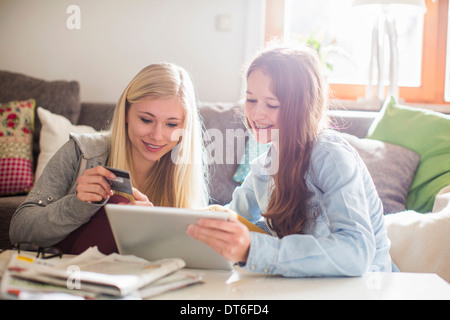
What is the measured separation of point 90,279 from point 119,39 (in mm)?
2410

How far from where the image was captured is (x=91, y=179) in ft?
3.37

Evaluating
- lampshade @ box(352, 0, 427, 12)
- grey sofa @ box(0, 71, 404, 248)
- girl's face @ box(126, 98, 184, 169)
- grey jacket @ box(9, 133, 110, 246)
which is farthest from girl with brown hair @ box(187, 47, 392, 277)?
lampshade @ box(352, 0, 427, 12)

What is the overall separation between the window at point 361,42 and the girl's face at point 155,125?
6.38ft

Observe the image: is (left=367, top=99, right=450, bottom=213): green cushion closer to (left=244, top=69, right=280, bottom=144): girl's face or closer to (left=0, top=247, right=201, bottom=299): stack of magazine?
(left=244, top=69, right=280, bottom=144): girl's face

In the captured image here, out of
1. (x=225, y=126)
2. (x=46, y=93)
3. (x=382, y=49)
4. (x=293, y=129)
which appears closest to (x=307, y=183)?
(x=293, y=129)

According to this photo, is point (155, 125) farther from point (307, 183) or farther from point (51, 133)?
point (51, 133)

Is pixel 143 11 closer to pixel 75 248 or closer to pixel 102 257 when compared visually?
pixel 75 248

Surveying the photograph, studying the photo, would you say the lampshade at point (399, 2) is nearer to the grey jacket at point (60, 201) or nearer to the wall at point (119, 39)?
the wall at point (119, 39)

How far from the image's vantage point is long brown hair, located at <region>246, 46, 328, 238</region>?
3.62 ft

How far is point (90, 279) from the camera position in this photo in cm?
73

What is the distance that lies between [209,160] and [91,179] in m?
1.31

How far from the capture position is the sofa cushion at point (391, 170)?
2.03m

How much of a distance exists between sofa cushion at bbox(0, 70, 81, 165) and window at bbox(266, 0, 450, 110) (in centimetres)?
139
